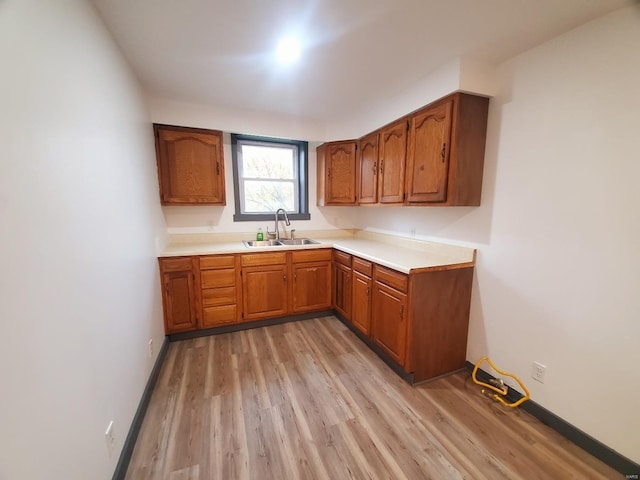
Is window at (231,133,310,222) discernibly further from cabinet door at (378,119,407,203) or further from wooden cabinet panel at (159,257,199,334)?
cabinet door at (378,119,407,203)

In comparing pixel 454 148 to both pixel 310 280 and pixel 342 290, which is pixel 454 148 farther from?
pixel 310 280

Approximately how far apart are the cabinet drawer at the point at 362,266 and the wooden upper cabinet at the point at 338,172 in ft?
2.81

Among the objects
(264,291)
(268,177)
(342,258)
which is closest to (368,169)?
(342,258)

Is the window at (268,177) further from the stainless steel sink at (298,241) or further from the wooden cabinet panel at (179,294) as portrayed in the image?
the wooden cabinet panel at (179,294)

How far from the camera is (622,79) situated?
134 cm

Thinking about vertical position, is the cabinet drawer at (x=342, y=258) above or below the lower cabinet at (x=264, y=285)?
above

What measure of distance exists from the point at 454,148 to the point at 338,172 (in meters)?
1.57

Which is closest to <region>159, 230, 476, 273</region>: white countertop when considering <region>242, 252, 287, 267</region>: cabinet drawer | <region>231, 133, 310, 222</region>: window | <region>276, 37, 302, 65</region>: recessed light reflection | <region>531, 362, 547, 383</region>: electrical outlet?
<region>242, 252, 287, 267</region>: cabinet drawer

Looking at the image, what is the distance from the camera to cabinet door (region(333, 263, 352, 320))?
111 inches

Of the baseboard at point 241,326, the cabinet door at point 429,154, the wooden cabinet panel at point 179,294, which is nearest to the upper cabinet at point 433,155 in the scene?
the cabinet door at point 429,154

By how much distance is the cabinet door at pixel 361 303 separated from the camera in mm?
2463

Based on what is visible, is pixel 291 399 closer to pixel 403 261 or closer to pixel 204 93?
pixel 403 261

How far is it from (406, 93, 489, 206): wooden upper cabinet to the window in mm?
1773

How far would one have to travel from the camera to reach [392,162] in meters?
2.50
